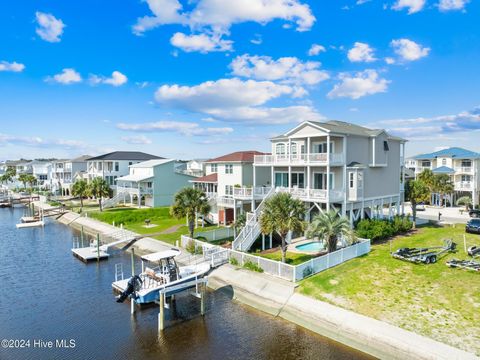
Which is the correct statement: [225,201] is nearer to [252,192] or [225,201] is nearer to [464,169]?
[252,192]

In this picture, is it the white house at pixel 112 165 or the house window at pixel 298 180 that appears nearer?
the house window at pixel 298 180

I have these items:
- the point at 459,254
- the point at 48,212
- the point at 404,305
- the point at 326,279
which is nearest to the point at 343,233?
the point at 326,279

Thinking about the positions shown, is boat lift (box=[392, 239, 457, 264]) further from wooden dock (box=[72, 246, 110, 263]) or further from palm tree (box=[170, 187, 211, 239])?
wooden dock (box=[72, 246, 110, 263])

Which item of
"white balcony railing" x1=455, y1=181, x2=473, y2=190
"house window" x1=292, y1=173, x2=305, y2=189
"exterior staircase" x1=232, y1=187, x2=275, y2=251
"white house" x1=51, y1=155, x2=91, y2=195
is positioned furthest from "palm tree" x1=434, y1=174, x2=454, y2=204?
"white house" x1=51, y1=155, x2=91, y2=195

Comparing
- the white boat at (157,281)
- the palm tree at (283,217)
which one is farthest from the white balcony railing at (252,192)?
the white boat at (157,281)

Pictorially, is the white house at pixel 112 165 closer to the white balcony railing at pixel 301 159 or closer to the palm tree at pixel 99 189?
the palm tree at pixel 99 189
